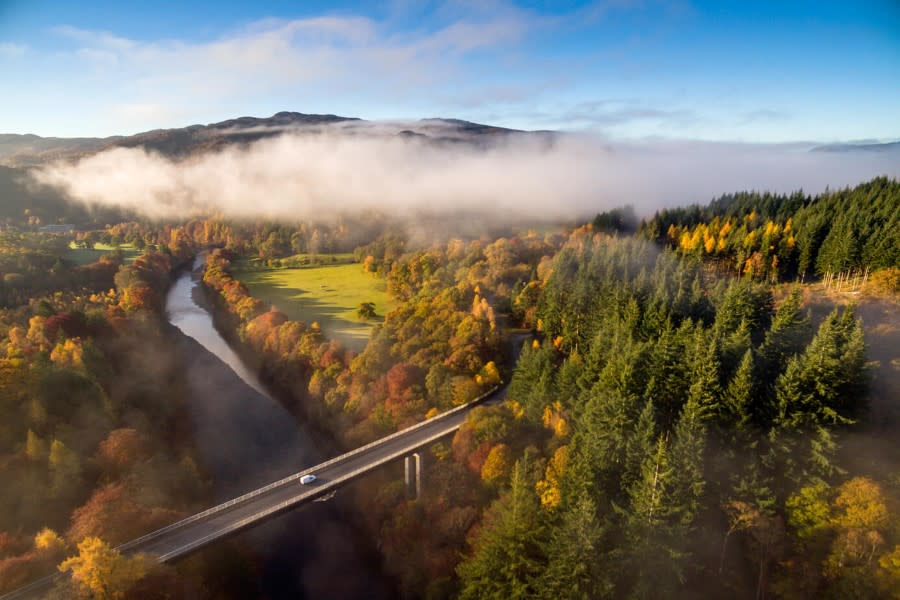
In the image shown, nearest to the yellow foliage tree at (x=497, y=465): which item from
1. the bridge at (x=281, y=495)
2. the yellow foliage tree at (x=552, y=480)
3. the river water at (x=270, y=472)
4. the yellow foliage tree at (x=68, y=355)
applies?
the yellow foliage tree at (x=552, y=480)

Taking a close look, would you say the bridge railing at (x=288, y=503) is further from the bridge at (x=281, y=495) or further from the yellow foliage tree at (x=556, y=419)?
the yellow foliage tree at (x=556, y=419)

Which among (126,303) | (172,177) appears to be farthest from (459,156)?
(126,303)

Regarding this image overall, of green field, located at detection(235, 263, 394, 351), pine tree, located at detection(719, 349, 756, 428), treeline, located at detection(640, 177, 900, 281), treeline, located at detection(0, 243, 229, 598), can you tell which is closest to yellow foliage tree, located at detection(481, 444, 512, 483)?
pine tree, located at detection(719, 349, 756, 428)

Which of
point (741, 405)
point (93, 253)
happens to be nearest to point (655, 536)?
point (741, 405)

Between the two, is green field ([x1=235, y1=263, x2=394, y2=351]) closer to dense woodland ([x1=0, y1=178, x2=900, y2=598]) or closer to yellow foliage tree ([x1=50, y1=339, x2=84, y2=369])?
dense woodland ([x1=0, y1=178, x2=900, y2=598])

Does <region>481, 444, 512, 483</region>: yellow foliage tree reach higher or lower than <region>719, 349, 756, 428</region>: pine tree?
lower

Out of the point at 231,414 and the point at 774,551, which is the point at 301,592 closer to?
the point at 231,414
